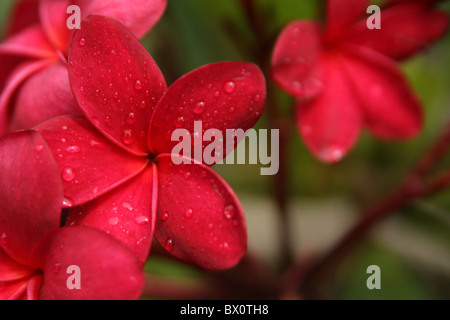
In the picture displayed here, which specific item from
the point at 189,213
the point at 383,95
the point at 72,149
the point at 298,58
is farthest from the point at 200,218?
the point at 383,95

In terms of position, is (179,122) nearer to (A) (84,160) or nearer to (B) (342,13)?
(A) (84,160)

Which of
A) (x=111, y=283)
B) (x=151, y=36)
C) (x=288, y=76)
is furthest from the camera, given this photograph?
(x=151, y=36)

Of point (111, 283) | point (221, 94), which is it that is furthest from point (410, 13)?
point (111, 283)

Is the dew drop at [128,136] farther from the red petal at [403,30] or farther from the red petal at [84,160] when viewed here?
the red petal at [403,30]

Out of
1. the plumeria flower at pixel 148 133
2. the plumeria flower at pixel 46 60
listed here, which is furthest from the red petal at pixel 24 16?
the plumeria flower at pixel 148 133

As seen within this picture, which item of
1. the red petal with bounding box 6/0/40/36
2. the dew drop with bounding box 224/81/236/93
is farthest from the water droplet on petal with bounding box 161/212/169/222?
the red petal with bounding box 6/0/40/36

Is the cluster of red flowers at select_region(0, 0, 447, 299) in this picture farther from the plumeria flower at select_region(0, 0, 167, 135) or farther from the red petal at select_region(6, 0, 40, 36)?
the red petal at select_region(6, 0, 40, 36)

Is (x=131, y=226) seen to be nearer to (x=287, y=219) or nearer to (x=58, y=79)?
(x=58, y=79)

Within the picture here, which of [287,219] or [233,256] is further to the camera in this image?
[287,219]
